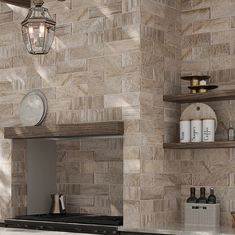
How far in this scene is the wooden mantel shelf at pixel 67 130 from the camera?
6.06 meters

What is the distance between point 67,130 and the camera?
6418 millimetres

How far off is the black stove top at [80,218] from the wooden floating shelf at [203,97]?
123cm

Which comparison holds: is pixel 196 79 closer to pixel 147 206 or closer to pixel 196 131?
pixel 196 131

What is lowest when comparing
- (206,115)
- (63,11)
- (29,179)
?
(29,179)

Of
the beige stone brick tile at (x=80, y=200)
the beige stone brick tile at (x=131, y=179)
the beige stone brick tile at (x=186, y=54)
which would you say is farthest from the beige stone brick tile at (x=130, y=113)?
the beige stone brick tile at (x=80, y=200)

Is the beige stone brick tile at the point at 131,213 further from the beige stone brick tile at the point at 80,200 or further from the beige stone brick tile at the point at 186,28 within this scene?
the beige stone brick tile at the point at 186,28

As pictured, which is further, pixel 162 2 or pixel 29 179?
pixel 29 179

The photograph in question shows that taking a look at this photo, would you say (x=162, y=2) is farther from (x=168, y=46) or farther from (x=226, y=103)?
(x=226, y=103)

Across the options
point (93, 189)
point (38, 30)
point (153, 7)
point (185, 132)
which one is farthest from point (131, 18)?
point (38, 30)

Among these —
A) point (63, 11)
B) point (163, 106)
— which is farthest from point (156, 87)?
point (63, 11)

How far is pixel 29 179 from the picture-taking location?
7.04 metres

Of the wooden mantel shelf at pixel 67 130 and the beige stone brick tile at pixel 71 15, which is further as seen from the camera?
the beige stone brick tile at pixel 71 15

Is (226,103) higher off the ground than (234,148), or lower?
higher

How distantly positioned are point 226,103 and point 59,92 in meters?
1.66
